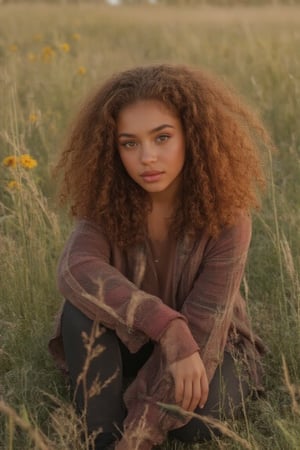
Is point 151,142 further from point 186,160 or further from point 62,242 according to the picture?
point 62,242

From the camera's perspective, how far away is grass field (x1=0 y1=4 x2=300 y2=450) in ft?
6.91

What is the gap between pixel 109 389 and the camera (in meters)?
2.04

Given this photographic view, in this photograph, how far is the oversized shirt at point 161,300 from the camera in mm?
1931


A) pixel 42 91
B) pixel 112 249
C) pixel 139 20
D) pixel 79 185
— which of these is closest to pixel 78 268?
pixel 112 249

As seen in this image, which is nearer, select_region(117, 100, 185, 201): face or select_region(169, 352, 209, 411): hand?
select_region(169, 352, 209, 411): hand

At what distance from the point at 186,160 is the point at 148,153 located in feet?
0.58

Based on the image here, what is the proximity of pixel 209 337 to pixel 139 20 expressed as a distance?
985cm

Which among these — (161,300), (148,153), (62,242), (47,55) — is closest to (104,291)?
(161,300)

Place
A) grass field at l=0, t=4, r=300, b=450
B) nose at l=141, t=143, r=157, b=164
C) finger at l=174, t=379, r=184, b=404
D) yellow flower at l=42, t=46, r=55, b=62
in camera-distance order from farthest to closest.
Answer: yellow flower at l=42, t=46, r=55, b=62 → grass field at l=0, t=4, r=300, b=450 → nose at l=141, t=143, r=157, b=164 → finger at l=174, t=379, r=184, b=404

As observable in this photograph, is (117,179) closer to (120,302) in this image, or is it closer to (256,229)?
(120,302)

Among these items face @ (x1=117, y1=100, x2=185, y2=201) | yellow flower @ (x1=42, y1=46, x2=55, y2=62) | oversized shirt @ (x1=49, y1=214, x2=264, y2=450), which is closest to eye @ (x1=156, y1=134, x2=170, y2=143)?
face @ (x1=117, y1=100, x2=185, y2=201)

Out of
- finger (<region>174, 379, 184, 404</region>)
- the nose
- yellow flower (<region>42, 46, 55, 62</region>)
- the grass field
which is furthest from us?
yellow flower (<region>42, 46, 55, 62</region>)

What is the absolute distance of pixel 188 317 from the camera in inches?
80.4

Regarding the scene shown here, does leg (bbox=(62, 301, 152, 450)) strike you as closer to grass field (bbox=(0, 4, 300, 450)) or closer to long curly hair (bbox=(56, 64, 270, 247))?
grass field (bbox=(0, 4, 300, 450))
